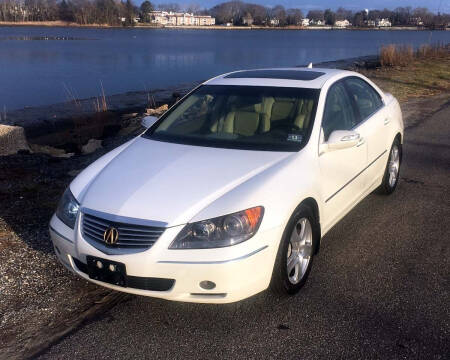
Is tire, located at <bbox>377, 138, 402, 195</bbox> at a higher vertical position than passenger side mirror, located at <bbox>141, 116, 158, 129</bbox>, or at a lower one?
lower

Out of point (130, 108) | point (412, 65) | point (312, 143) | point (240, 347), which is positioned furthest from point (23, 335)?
point (412, 65)

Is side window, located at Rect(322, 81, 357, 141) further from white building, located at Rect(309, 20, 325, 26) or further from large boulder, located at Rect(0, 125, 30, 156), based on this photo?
white building, located at Rect(309, 20, 325, 26)

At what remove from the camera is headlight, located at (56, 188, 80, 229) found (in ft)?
12.2

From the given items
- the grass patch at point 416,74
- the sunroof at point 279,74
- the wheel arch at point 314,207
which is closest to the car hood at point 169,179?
the wheel arch at point 314,207

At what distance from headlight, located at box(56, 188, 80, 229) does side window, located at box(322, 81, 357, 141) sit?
82.8 inches

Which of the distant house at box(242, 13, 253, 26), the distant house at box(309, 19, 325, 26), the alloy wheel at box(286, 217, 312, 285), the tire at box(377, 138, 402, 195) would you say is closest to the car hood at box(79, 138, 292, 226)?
the alloy wheel at box(286, 217, 312, 285)

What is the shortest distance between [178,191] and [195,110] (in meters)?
1.66

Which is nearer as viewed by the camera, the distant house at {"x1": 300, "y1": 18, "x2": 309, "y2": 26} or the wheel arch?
the wheel arch

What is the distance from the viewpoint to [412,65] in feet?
76.3

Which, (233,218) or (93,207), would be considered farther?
(93,207)

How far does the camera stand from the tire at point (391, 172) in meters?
5.95

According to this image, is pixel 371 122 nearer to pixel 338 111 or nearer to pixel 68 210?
pixel 338 111

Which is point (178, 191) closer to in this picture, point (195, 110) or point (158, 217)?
point (158, 217)

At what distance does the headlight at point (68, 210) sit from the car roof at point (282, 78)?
6.58 ft
